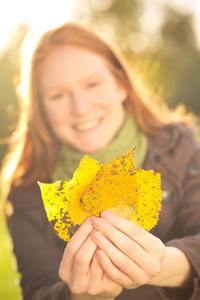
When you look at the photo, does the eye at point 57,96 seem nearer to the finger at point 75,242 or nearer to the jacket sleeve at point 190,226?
the jacket sleeve at point 190,226

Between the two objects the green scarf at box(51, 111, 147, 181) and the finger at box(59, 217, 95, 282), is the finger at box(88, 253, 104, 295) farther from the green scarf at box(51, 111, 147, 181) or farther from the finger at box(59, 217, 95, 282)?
the green scarf at box(51, 111, 147, 181)

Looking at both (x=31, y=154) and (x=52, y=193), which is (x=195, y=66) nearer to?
(x=31, y=154)

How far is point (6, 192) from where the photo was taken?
204 cm

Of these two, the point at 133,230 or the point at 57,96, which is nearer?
the point at 133,230

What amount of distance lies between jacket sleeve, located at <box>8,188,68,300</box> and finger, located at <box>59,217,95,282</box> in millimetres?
427

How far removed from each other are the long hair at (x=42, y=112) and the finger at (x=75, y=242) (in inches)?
39.3

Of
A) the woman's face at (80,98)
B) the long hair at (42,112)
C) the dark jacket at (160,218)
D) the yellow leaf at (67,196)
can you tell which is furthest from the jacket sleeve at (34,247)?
the yellow leaf at (67,196)

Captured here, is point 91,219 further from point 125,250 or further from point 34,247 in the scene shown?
point 34,247

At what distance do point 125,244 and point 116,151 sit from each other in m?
0.77

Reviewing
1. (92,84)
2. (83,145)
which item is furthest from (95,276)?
(92,84)

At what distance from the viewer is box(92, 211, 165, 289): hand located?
889 millimetres

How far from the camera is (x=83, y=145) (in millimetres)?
1870

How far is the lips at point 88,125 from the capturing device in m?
1.83

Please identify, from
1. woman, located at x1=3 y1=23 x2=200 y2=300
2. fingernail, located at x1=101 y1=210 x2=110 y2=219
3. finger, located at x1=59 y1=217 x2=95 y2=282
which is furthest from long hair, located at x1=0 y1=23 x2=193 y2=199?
fingernail, located at x1=101 y1=210 x2=110 y2=219
